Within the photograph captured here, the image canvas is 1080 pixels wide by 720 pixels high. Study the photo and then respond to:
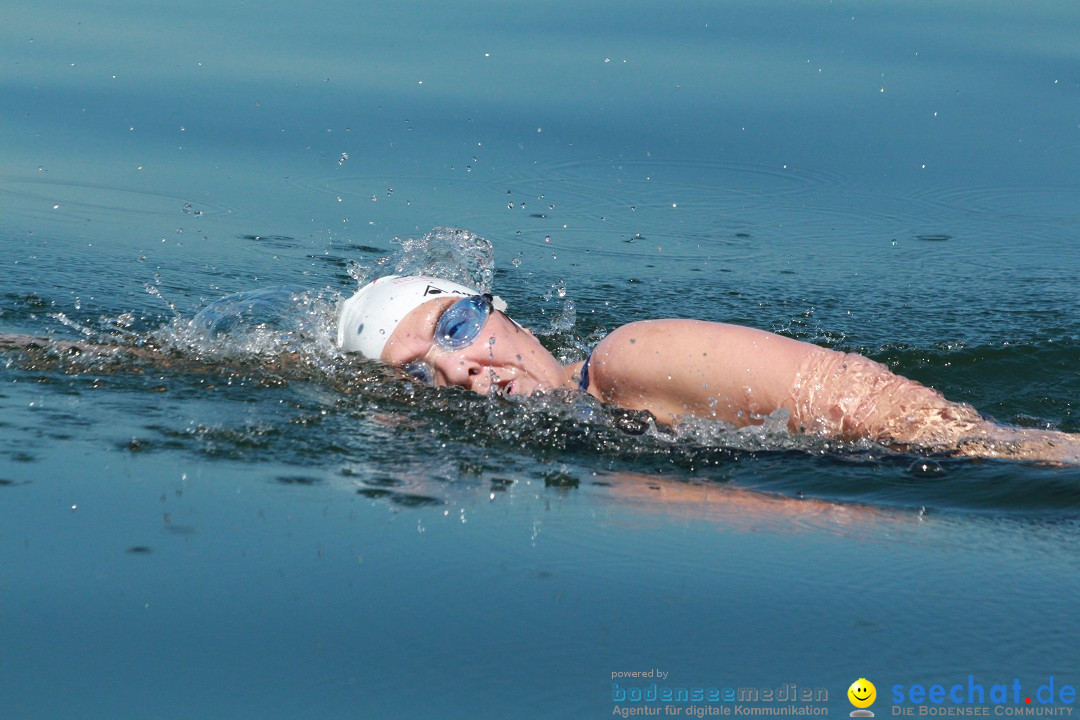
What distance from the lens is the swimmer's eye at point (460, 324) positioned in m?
5.23

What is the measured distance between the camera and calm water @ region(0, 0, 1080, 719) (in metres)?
2.97

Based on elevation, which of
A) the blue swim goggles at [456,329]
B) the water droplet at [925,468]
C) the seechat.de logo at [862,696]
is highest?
the blue swim goggles at [456,329]

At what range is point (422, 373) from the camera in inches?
207

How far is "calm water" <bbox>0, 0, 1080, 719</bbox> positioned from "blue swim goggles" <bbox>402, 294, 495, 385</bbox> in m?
0.15

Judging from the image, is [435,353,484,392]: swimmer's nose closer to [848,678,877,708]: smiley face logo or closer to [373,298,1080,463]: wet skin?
[373,298,1080,463]: wet skin

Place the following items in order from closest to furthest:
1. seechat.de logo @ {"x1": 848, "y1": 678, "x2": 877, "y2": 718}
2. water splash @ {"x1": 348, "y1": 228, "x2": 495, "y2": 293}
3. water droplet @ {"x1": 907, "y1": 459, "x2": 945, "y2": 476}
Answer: seechat.de logo @ {"x1": 848, "y1": 678, "x2": 877, "y2": 718}
water droplet @ {"x1": 907, "y1": 459, "x2": 945, "y2": 476}
water splash @ {"x1": 348, "y1": 228, "x2": 495, "y2": 293}

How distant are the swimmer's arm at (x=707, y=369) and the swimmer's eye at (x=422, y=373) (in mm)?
741

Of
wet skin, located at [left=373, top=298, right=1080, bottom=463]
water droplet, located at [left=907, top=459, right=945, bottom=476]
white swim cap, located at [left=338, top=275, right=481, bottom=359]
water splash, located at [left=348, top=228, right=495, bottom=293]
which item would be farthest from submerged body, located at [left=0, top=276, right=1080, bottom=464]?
water splash, located at [left=348, top=228, right=495, bottom=293]

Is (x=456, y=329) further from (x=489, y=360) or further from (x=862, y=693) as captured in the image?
(x=862, y=693)

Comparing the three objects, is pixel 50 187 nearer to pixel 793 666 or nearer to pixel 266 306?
pixel 266 306

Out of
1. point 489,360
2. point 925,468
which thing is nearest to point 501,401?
point 489,360

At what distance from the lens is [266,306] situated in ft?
20.4

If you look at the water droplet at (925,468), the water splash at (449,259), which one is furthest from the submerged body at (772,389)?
the water splash at (449,259)

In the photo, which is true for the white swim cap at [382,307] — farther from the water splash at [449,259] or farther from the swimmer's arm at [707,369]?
the water splash at [449,259]
